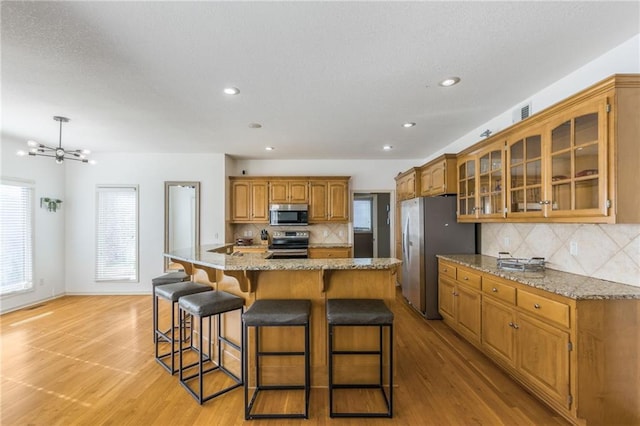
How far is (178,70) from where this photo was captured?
2.29 metres

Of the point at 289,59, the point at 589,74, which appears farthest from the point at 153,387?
the point at 589,74

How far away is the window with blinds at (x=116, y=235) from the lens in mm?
5219

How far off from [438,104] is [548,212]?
1.50 m

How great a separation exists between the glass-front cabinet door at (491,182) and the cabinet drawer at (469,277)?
2.15ft

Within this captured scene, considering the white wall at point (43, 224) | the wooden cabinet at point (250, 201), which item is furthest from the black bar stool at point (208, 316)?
the white wall at point (43, 224)

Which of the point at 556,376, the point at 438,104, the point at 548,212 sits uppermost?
the point at 438,104

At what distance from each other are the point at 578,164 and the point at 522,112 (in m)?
1.12

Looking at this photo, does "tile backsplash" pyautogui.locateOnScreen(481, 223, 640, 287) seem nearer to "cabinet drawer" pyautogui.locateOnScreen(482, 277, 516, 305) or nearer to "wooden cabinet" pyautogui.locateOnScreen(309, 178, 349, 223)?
"cabinet drawer" pyautogui.locateOnScreen(482, 277, 516, 305)

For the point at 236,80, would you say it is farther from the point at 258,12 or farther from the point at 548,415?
the point at 548,415

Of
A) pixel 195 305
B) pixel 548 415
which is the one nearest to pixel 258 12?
pixel 195 305

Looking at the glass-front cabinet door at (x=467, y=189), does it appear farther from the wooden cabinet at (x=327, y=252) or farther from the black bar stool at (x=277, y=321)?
the black bar stool at (x=277, y=321)

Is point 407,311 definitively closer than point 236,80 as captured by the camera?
No

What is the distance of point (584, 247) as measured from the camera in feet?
7.57

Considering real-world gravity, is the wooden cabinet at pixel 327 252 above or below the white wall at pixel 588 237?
below
